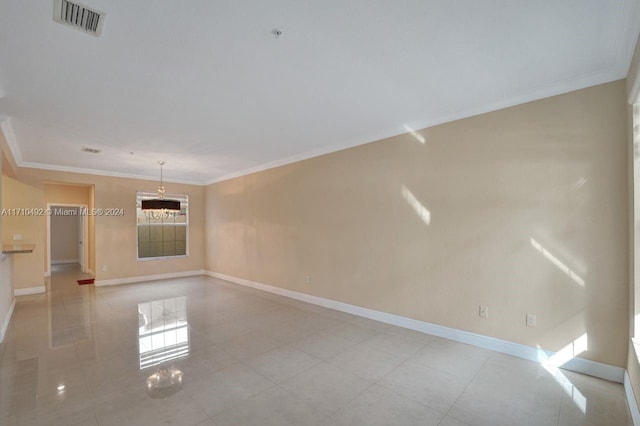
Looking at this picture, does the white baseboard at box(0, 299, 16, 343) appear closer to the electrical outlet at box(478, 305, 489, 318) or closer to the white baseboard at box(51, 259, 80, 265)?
the electrical outlet at box(478, 305, 489, 318)

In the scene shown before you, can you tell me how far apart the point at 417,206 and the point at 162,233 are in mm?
7009

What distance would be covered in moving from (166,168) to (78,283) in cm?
368

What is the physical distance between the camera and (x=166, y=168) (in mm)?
6848

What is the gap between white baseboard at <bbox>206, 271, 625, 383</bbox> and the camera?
267 centimetres

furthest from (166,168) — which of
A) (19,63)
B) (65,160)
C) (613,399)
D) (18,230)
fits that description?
(613,399)

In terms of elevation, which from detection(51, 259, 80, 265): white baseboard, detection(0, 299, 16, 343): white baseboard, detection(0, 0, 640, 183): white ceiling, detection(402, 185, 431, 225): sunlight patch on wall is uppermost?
detection(0, 0, 640, 183): white ceiling

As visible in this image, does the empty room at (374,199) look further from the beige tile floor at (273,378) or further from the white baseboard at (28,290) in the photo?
the white baseboard at (28,290)

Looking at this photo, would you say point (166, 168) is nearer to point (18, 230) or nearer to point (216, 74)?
point (18, 230)

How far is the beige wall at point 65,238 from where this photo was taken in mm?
10992

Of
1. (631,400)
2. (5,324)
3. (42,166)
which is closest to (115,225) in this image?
(42,166)

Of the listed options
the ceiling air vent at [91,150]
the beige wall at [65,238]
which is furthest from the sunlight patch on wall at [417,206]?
the beige wall at [65,238]

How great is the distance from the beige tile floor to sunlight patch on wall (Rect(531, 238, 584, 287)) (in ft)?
2.86

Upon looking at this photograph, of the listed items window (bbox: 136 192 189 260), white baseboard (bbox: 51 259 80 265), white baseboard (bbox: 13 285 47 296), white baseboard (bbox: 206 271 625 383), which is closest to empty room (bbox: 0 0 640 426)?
white baseboard (bbox: 206 271 625 383)

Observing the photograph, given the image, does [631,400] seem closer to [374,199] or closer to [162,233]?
[374,199]
